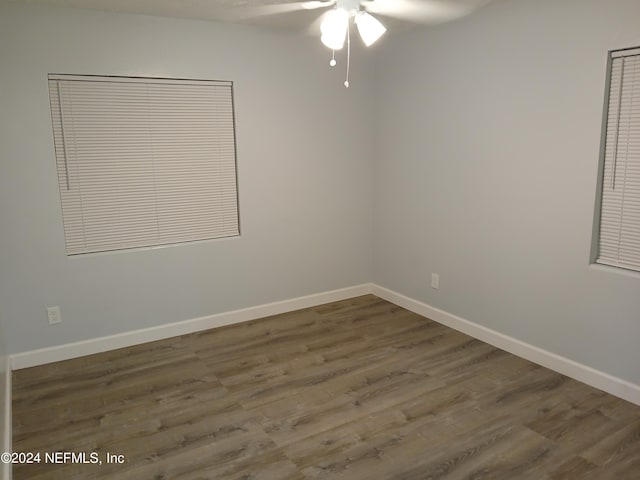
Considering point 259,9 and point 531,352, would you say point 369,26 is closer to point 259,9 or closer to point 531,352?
point 259,9

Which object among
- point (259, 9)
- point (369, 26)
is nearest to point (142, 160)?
point (259, 9)

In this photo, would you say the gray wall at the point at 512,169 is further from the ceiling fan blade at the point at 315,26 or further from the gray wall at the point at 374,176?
the ceiling fan blade at the point at 315,26

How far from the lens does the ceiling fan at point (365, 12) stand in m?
2.81

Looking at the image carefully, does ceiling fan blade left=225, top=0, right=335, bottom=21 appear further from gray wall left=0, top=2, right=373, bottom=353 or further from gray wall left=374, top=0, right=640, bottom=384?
gray wall left=374, top=0, right=640, bottom=384

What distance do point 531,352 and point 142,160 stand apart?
10.2 ft

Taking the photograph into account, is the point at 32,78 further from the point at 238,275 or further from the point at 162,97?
the point at 238,275

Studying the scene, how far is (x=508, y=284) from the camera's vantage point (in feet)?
11.5

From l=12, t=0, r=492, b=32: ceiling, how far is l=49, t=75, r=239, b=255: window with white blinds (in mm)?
466

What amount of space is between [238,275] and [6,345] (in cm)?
171

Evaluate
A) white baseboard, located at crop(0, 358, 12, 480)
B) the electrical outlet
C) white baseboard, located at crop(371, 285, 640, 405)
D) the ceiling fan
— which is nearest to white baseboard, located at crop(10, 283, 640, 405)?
white baseboard, located at crop(371, 285, 640, 405)

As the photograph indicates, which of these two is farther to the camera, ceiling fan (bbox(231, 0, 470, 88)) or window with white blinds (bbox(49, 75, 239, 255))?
window with white blinds (bbox(49, 75, 239, 255))

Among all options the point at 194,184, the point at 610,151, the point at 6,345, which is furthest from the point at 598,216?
the point at 6,345

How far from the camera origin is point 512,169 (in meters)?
3.38

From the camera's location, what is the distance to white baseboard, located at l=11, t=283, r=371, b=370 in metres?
3.45
